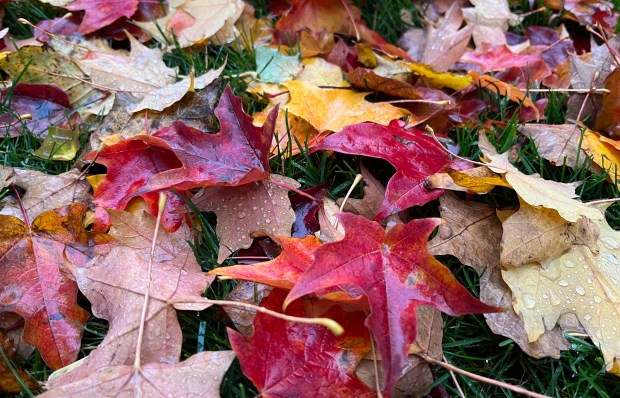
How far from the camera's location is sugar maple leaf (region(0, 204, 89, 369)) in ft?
3.76

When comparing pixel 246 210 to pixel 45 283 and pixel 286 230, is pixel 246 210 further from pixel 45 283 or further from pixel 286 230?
pixel 45 283

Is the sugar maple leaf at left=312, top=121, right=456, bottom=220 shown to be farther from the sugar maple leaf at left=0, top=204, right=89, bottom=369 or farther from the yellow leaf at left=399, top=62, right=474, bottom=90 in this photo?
the sugar maple leaf at left=0, top=204, right=89, bottom=369

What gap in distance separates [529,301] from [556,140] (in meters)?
0.59

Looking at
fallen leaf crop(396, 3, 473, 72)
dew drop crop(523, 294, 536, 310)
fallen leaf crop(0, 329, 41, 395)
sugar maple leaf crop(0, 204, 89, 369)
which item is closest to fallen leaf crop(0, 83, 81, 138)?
sugar maple leaf crop(0, 204, 89, 369)

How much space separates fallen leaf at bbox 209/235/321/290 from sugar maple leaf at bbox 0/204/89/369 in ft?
1.21

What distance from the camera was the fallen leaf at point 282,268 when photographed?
106cm

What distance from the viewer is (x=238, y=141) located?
4.29 ft

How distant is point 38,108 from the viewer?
1.71 meters

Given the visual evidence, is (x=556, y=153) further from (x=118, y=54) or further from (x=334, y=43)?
(x=118, y=54)

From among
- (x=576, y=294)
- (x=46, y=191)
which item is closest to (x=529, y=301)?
(x=576, y=294)

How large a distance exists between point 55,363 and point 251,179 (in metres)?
0.57

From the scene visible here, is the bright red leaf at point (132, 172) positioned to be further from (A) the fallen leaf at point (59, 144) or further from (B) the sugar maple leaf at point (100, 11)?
(B) the sugar maple leaf at point (100, 11)

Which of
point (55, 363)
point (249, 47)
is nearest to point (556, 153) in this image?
point (249, 47)

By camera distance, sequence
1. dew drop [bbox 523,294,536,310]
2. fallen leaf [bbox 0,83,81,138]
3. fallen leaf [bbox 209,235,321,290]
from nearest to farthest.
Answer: fallen leaf [bbox 209,235,321,290]
dew drop [bbox 523,294,536,310]
fallen leaf [bbox 0,83,81,138]
